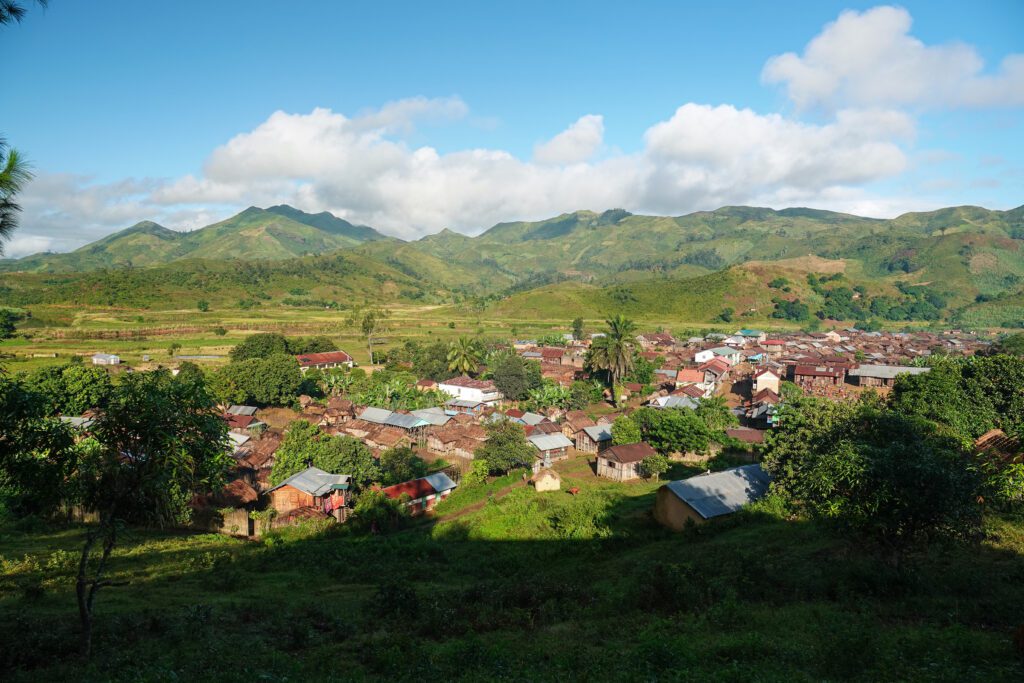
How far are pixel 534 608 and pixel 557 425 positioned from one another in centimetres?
3351

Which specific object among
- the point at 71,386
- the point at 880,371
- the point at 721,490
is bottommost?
the point at 721,490

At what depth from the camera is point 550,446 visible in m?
43.6

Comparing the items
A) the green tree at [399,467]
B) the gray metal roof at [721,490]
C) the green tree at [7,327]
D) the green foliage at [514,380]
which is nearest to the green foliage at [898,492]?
the gray metal roof at [721,490]

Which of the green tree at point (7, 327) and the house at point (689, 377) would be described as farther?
the green tree at point (7, 327)

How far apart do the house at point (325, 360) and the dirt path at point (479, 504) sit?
163 ft

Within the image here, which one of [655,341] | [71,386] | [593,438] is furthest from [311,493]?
[655,341]

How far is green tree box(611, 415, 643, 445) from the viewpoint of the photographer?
1687 inches

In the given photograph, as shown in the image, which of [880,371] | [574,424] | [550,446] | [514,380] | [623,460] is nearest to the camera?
[623,460]

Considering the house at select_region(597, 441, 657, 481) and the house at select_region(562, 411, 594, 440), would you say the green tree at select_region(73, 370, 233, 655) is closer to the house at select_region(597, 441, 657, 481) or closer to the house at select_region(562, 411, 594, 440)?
the house at select_region(597, 441, 657, 481)

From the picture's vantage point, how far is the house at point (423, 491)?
105 ft

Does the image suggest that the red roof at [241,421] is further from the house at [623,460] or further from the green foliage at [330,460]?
the house at [623,460]

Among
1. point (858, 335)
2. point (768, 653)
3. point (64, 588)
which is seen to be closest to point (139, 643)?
point (64, 588)

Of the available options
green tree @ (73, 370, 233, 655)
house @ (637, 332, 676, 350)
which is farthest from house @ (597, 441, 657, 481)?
house @ (637, 332, 676, 350)

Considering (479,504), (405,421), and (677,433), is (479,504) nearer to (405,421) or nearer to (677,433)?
(677,433)
